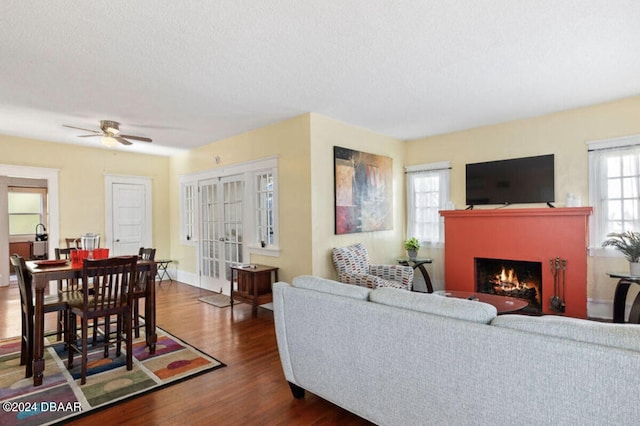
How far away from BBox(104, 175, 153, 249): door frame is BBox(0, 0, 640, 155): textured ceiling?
192 cm

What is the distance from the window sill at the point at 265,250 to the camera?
4.89 m

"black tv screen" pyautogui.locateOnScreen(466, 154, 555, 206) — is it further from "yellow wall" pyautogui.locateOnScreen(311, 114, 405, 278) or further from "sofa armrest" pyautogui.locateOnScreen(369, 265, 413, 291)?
"sofa armrest" pyautogui.locateOnScreen(369, 265, 413, 291)

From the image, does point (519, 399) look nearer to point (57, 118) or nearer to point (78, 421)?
point (78, 421)

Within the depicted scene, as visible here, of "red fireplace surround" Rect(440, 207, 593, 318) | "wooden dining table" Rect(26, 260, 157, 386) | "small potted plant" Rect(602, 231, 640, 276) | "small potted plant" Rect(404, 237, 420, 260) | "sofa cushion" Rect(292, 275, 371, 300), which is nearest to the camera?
"sofa cushion" Rect(292, 275, 371, 300)

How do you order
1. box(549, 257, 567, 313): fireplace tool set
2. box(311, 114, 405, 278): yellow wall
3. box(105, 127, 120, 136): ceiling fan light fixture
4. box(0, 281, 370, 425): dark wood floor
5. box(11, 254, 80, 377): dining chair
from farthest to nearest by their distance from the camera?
box(105, 127, 120, 136): ceiling fan light fixture → box(311, 114, 405, 278): yellow wall → box(549, 257, 567, 313): fireplace tool set → box(11, 254, 80, 377): dining chair → box(0, 281, 370, 425): dark wood floor

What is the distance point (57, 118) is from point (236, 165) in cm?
240

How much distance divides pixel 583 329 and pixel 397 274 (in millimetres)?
3201

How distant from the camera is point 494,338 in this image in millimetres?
1465

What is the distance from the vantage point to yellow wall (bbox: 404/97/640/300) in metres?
4.20

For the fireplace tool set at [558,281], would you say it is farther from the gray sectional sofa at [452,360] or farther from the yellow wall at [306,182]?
the gray sectional sofa at [452,360]

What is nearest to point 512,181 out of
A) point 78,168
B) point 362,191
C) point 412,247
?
point 412,247

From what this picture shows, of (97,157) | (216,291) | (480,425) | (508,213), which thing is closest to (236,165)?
(216,291)

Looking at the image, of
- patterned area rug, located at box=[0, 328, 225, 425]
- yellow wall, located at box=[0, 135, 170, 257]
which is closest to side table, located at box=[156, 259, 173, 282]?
yellow wall, located at box=[0, 135, 170, 257]

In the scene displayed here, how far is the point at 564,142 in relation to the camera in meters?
4.55
